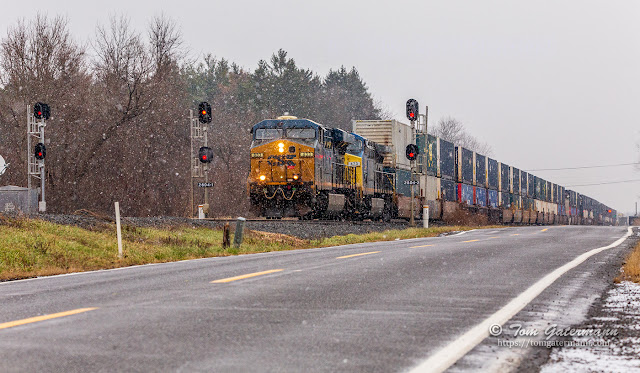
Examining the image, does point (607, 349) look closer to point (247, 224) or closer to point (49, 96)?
point (247, 224)

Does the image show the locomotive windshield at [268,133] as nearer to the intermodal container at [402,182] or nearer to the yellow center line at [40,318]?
the intermodal container at [402,182]

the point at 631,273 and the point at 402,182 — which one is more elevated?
the point at 402,182

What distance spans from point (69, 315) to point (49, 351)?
1547 millimetres

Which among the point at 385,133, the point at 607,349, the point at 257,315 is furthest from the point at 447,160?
the point at 607,349

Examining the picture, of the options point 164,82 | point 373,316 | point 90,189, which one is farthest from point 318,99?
point 373,316

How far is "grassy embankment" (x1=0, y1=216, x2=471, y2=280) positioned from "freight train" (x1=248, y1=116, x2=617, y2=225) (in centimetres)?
613

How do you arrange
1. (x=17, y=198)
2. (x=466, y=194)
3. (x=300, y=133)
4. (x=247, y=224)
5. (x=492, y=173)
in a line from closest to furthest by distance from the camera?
(x=247, y=224)
(x=17, y=198)
(x=300, y=133)
(x=466, y=194)
(x=492, y=173)

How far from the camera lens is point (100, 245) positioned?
56.0ft

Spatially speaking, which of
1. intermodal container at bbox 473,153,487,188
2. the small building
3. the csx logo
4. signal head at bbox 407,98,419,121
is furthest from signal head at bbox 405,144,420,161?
the small building

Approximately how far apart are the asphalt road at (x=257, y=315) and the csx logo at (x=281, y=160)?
1819cm

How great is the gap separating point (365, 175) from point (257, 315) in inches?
1066

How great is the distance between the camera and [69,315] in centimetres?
632

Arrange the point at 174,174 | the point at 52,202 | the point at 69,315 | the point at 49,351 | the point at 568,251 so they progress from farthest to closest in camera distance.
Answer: the point at 174,174 → the point at 52,202 → the point at 568,251 → the point at 69,315 → the point at 49,351

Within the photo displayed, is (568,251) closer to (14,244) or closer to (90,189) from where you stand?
(14,244)
